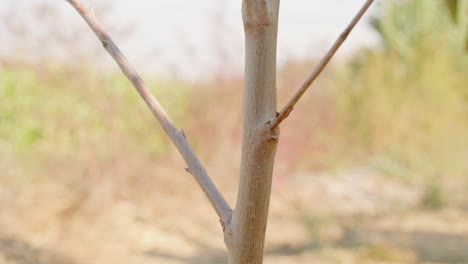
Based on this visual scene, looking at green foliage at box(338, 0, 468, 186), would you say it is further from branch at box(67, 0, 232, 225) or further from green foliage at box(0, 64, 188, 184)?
branch at box(67, 0, 232, 225)

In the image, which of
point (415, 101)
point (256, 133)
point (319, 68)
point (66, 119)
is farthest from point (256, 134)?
point (415, 101)

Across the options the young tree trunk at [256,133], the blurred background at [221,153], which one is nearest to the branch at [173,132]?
the young tree trunk at [256,133]

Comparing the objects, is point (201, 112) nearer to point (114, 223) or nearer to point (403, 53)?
point (114, 223)

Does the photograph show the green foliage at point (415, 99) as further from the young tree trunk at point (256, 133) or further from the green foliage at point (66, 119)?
the young tree trunk at point (256, 133)

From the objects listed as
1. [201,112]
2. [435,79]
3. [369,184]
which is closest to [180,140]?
[201,112]

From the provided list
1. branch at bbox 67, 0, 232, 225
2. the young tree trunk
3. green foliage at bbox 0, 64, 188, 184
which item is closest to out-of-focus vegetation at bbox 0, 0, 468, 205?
green foliage at bbox 0, 64, 188, 184

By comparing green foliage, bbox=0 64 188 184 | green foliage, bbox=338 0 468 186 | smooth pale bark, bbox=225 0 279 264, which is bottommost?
smooth pale bark, bbox=225 0 279 264
